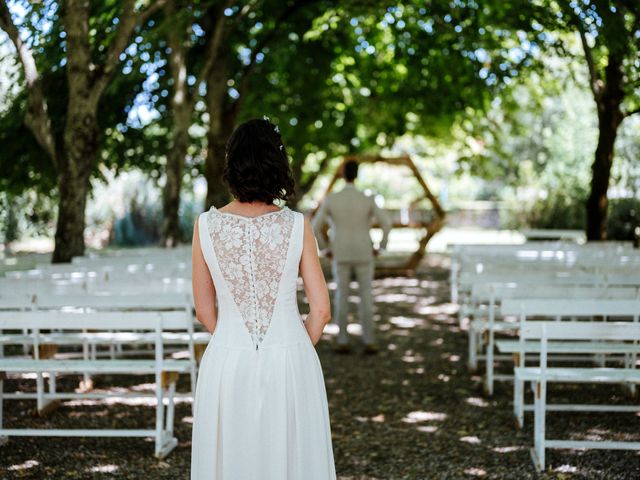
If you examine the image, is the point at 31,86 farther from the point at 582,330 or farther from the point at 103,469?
→ the point at 582,330

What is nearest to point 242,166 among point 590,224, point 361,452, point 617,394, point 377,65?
point 361,452

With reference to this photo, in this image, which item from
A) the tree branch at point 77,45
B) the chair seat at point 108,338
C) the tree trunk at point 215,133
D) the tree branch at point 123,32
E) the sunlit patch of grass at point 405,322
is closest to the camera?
the chair seat at point 108,338

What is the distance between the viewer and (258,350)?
13.0 feet

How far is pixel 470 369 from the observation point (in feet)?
30.6

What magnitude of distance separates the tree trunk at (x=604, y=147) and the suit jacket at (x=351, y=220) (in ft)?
19.1

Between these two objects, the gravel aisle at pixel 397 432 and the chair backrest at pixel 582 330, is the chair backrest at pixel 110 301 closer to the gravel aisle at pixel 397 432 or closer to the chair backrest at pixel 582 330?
the gravel aisle at pixel 397 432

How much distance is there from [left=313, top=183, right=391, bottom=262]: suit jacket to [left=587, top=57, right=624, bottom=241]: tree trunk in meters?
5.82

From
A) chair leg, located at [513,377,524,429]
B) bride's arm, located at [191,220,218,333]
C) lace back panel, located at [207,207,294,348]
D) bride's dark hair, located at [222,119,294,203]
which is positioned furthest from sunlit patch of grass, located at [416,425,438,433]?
bride's dark hair, located at [222,119,294,203]

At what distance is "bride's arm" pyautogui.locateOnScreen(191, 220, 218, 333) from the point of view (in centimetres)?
391

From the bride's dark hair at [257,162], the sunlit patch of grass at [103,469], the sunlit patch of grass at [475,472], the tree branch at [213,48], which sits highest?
the tree branch at [213,48]

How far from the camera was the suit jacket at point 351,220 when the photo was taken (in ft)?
32.7

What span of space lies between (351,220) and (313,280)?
6.11 meters

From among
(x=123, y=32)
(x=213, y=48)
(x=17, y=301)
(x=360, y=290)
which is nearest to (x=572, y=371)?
(x=360, y=290)

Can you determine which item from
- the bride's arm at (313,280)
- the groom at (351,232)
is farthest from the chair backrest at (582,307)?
the groom at (351,232)
